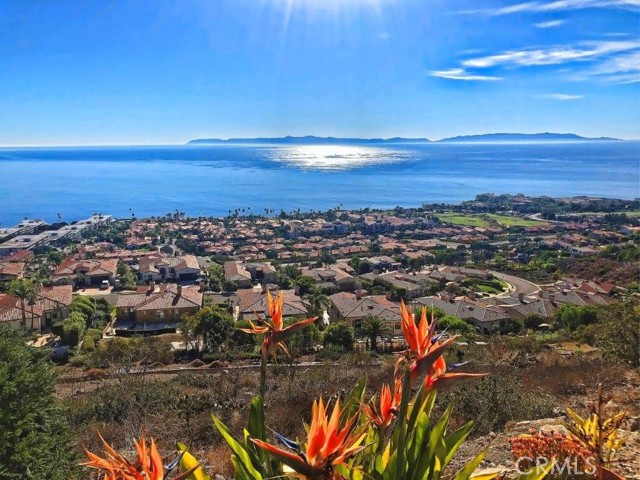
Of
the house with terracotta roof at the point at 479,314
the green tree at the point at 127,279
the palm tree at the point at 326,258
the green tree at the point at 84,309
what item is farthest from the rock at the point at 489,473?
the palm tree at the point at 326,258

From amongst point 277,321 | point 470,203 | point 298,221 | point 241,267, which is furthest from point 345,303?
point 470,203

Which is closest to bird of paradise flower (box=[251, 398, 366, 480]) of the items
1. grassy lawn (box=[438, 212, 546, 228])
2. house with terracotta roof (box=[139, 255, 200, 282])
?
house with terracotta roof (box=[139, 255, 200, 282])

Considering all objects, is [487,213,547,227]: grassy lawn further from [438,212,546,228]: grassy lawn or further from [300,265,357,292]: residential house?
[300,265,357,292]: residential house

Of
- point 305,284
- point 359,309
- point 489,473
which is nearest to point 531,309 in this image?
point 359,309

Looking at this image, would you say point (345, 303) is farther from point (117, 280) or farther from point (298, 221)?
point (298, 221)

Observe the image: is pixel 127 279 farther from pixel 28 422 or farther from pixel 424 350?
pixel 424 350

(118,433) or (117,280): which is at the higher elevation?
(118,433)

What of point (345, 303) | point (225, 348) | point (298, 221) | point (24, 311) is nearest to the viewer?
point (225, 348)

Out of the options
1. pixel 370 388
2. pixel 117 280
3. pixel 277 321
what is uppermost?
pixel 277 321
